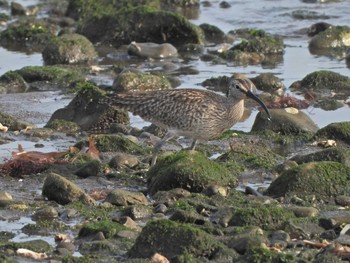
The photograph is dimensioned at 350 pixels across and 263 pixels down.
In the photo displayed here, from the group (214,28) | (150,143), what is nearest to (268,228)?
(150,143)

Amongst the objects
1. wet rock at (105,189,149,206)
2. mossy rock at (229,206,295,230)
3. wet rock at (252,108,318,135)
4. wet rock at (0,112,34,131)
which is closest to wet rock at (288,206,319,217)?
mossy rock at (229,206,295,230)

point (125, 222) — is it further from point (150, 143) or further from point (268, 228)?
point (150, 143)

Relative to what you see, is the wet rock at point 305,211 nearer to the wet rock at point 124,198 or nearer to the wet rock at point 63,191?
the wet rock at point 124,198

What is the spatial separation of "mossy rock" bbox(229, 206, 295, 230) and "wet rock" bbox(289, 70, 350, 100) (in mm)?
9234

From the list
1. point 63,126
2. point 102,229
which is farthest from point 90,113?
point 102,229

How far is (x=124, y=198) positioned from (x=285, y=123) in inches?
206

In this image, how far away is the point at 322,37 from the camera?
85.2 ft

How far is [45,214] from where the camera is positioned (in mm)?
12586

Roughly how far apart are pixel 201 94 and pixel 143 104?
2.78ft

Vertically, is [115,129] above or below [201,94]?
below

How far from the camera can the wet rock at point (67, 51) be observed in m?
24.5

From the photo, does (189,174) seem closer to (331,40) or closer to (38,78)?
(38,78)

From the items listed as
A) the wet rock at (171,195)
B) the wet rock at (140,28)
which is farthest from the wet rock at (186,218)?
the wet rock at (140,28)

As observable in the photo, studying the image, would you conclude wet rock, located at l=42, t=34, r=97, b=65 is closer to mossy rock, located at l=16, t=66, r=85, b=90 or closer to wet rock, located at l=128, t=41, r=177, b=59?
wet rock, located at l=128, t=41, r=177, b=59
